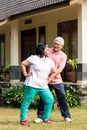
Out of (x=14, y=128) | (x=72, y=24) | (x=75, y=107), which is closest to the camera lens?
(x=14, y=128)

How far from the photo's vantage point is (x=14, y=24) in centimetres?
1734

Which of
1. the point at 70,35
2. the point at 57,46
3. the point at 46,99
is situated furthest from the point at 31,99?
the point at 70,35

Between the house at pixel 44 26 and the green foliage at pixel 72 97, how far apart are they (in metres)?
0.38

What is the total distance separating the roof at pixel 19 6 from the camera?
594 inches

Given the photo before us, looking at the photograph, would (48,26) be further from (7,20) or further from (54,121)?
(54,121)

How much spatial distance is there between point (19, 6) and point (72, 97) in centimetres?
528

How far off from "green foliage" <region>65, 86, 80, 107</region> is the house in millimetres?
379

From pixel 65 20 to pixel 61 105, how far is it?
7.40m

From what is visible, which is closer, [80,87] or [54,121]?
[54,121]

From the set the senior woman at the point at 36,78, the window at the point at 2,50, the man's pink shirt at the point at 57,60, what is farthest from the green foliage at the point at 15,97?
the window at the point at 2,50

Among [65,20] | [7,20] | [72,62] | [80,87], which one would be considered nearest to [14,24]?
[7,20]

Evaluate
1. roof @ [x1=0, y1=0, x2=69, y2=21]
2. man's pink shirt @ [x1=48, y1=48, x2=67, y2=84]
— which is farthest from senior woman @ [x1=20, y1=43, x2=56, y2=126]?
roof @ [x1=0, y1=0, x2=69, y2=21]

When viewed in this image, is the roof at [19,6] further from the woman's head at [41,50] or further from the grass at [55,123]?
the woman's head at [41,50]

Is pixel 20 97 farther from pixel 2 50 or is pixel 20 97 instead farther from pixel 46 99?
pixel 2 50
